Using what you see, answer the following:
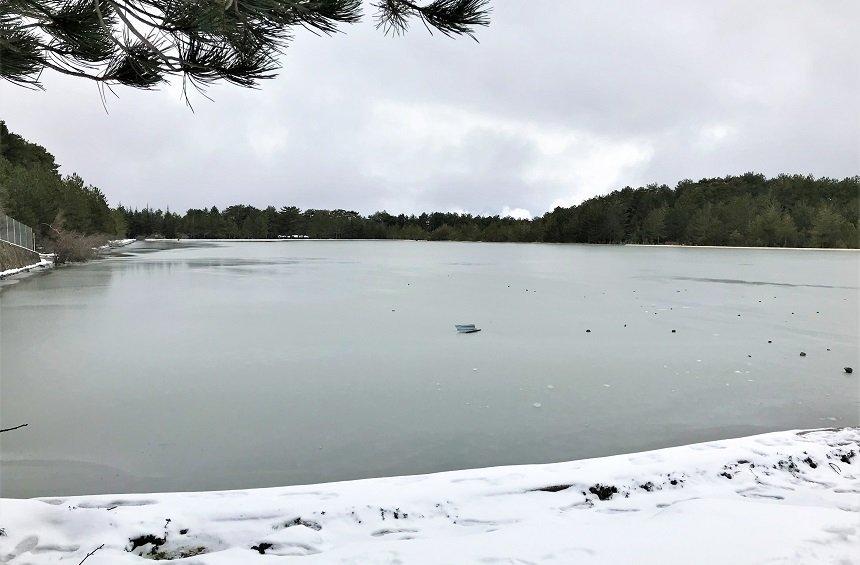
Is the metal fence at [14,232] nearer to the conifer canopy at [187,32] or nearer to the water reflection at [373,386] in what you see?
the water reflection at [373,386]

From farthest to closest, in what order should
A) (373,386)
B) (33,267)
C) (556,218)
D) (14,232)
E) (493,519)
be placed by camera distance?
(556,218) < (33,267) < (14,232) < (373,386) < (493,519)

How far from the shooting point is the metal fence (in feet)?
43.4

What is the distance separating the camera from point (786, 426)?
10.0 ft

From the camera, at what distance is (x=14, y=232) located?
47.2 feet

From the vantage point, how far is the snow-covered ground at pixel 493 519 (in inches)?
65.9

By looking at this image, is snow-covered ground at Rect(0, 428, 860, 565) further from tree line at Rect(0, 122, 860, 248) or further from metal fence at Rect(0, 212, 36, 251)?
tree line at Rect(0, 122, 860, 248)

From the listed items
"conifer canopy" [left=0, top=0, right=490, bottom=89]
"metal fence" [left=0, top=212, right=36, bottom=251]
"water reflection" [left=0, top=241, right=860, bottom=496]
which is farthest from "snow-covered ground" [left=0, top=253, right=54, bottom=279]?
"conifer canopy" [left=0, top=0, right=490, bottom=89]

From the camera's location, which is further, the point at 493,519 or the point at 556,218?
the point at 556,218

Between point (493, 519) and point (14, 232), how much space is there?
16955 millimetres

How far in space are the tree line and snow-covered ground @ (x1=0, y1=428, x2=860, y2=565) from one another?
864 inches

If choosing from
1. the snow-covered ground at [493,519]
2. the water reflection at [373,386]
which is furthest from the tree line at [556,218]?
the snow-covered ground at [493,519]

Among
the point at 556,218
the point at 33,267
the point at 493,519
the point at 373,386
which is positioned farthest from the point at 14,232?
the point at 556,218

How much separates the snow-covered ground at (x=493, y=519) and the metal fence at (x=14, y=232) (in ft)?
47.8

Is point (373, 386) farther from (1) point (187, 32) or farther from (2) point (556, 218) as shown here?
(2) point (556, 218)
